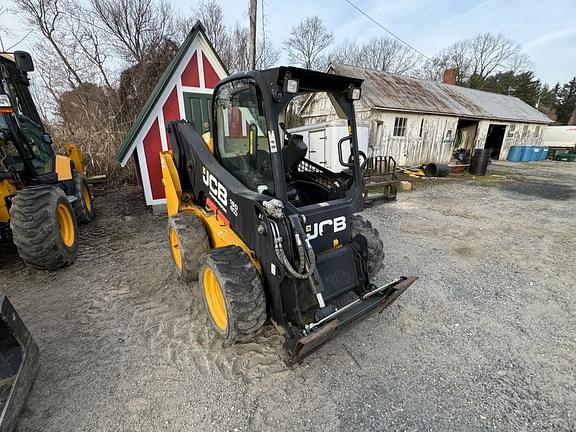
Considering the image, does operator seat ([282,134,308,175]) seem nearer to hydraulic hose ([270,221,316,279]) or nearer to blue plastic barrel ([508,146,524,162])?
hydraulic hose ([270,221,316,279])

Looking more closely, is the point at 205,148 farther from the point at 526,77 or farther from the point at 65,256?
the point at 526,77

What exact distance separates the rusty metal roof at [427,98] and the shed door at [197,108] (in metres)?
8.12

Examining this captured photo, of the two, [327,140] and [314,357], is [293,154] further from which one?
[327,140]

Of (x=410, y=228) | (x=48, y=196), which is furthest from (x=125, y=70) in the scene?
(x=410, y=228)

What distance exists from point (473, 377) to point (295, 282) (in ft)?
5.61

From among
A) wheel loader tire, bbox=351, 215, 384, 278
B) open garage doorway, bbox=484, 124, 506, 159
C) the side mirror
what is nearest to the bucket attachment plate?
wheel loader tire, bbox=351, 215, 384, 278

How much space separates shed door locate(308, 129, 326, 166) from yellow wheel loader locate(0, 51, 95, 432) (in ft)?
23.2

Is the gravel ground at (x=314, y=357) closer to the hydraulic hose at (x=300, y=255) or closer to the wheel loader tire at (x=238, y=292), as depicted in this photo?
the wheel loader tire at (x=238, y=292)

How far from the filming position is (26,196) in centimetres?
321

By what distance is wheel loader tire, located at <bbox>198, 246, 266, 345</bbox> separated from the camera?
2.07 metres

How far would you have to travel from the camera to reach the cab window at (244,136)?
221cm

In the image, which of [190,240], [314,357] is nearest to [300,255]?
[314,357]

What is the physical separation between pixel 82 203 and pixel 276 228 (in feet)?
16.0

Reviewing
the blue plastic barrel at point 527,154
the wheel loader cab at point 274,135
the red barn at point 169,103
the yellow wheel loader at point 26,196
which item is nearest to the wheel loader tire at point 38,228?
the yellow wheel loader at point 26,196
